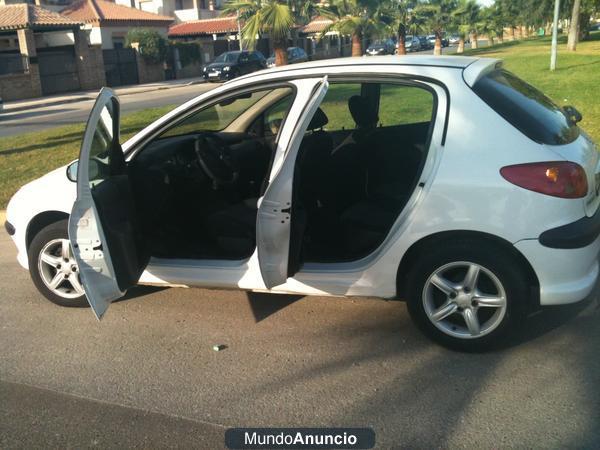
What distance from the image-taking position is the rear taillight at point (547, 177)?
322cm

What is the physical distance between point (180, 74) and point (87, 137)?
3695 centimetres

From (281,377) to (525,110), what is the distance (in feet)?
6.74

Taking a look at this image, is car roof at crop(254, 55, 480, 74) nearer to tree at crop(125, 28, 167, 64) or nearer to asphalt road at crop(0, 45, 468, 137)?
asphalt road at crop(0, 45, 468, 137)

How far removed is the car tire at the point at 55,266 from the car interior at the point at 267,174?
2.07 ft

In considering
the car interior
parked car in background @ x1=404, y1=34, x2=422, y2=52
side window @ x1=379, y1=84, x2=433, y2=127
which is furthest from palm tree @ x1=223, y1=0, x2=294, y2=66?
parked car in background @ x1=404, y1=34, x2=422, y2=52

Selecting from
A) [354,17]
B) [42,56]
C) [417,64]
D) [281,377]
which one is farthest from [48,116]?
A: [281,377]

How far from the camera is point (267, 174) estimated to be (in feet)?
12.9

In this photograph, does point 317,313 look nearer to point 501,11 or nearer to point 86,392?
point 86,392

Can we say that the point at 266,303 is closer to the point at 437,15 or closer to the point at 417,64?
the point at 417,64

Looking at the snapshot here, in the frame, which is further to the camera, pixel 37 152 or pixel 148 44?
pixel 148 44

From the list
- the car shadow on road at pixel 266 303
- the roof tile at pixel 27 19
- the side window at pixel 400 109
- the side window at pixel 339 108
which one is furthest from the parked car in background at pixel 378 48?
the car shadow on road at pixel 266 303

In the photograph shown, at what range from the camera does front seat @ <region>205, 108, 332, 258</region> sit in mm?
4146

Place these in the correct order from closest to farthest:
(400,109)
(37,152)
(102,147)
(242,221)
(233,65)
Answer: (102,147), (242,221), (400,109), (37,152), (233,65)

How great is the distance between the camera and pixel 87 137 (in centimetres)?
354
